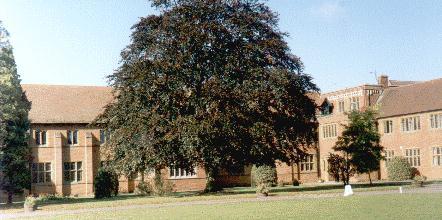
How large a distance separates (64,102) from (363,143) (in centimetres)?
2991

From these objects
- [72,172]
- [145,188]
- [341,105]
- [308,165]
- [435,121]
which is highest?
[341,105]

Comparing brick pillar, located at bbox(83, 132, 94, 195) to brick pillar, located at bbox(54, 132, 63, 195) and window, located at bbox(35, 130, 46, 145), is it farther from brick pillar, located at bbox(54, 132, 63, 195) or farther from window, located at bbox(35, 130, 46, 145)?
window, located at bbox(35, 130, 46, 145)

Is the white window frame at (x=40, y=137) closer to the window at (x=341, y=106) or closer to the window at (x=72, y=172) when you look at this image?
the window at (x=72, y=172)

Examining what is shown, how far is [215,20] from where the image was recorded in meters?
38.1

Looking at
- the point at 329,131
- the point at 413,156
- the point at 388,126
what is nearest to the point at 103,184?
the point at 329,131

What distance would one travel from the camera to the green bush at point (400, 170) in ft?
174

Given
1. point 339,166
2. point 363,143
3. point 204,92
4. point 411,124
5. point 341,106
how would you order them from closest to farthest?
point 204,92, point 363,143, point 339,166, point 411,124, point 341,106

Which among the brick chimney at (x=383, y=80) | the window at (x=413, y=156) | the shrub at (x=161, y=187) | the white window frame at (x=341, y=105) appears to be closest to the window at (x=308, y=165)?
the white window frame at (x=341, y=105)

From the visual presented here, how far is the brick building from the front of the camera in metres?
51.8

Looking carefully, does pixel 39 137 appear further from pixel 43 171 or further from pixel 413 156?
pixel 413 156

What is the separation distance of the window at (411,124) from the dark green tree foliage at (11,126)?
38201mm

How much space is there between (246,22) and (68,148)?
80.3ft

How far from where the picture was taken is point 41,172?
5162cm

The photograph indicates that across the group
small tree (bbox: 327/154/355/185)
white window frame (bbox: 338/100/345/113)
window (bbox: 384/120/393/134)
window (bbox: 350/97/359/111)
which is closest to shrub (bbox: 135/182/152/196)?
small tree (bbox: 327/154/355/185)
